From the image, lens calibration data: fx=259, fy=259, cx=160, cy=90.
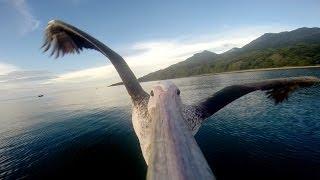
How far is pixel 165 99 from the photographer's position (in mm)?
2885

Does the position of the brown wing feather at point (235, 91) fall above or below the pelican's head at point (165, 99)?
below

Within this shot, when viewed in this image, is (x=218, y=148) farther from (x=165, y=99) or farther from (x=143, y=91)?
(x=165, y=99)

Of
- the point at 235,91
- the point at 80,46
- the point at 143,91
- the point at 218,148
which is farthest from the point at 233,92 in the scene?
the point at 218,148

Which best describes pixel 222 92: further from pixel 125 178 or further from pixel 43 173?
pixel 43 173

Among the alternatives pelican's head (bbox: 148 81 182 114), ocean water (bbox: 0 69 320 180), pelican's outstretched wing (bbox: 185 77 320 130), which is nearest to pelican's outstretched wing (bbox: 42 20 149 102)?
pelican's outstretched wing (bbox: 185 77 320 130)

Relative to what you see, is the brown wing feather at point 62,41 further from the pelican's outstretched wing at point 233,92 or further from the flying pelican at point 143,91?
the pelican's outstretched wing at point 233,92

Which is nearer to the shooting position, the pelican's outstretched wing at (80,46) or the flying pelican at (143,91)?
the flying pelican at (143,91)

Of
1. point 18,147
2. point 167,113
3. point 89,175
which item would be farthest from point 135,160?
point 167,113

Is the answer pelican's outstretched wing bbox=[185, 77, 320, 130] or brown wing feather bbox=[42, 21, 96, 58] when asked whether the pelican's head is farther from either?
brown wing feather bbox=[42, 21, 96, 58]

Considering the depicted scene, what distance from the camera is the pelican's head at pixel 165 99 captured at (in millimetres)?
2697

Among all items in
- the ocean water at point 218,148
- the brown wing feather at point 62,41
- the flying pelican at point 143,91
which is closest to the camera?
the flying pelican at point 143,91

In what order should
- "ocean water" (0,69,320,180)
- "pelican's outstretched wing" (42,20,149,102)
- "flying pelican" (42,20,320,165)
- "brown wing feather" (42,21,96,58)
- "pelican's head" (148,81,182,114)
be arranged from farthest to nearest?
"ocean water" (0,69,320,180)
"brown wing feather" (42,21,96,58)
"pelican's outstretched wing" (42,20,149,102)
"flying pelican" (42,20,320,165)
"pelican's head" (148,81,182,114)

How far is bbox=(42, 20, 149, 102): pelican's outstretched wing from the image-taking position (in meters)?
8.23

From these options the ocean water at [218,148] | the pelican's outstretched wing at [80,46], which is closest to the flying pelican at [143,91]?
the pelican's outstretched wing at [80,46]
